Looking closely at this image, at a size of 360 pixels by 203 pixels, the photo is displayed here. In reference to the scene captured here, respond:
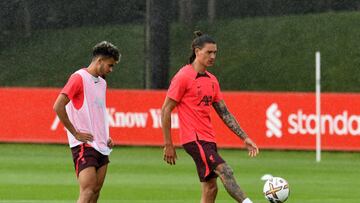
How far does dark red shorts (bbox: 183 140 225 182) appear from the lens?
43.3 feet

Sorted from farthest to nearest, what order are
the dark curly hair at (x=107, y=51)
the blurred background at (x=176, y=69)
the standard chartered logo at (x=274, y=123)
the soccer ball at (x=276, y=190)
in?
the standard chartered logo at (x=274, y=123) → the blurred background at (x=176, y=69) → the soccer ball at (x=276, y=190) → the dark curly hair at (x=107, y=51)

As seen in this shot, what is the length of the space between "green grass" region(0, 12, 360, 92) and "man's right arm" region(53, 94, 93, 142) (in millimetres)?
21689

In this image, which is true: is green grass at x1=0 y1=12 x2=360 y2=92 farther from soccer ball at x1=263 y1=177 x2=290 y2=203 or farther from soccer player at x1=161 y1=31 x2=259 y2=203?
soccer player at x1=161 y1=31 x2=259 y2=203

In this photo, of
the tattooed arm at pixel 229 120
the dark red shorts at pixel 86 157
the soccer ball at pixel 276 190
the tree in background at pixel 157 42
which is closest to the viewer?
the dark red shorts at pixel 86 157

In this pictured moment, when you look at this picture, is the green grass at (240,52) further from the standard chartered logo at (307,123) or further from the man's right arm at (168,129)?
the man's right arm at (168,129)

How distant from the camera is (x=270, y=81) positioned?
118 feet

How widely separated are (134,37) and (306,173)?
13.4 metres

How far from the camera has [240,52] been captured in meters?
36.8

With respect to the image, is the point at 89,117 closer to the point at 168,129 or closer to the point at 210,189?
the point at 168,129

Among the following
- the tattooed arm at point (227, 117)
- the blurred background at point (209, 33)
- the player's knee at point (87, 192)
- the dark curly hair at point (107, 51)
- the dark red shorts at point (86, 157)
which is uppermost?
the dark curly hair at point (107, 51)

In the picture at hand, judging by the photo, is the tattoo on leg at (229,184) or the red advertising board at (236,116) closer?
the tattoo on leg at (229,184)

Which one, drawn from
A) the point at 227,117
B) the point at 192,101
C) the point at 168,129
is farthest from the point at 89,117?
the point at 227,117

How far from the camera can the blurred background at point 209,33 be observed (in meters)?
35.4

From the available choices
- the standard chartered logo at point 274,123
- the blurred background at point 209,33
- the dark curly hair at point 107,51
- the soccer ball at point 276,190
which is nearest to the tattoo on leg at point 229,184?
the soccer ball at point 276,190
